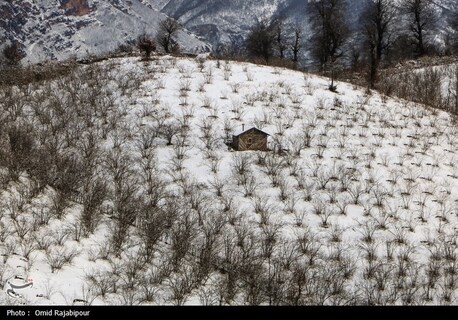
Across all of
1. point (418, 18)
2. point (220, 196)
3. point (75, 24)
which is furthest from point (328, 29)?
point (75, 24)

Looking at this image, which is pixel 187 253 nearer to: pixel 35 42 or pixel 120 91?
pixel 120 91

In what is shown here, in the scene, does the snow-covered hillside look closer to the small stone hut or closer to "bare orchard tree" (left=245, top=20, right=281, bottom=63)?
the small stone hut

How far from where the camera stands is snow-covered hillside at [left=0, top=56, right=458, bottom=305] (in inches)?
257

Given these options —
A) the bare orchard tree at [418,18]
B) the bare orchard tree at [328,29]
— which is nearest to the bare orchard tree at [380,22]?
the bare orchard tree at [418,18]

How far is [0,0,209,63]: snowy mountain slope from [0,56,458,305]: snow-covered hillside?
13448 cm

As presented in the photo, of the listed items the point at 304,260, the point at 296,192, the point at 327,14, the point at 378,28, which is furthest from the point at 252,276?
the point at 378,28

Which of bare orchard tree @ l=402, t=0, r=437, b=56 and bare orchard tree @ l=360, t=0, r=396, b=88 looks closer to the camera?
bare orchard tree @ l=360, t=0, r=396, b=88

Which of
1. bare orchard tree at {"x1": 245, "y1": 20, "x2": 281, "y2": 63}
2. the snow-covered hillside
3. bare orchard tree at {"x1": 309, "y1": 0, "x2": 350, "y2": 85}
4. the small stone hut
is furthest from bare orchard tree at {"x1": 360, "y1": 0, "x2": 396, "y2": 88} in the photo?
the small stone hut

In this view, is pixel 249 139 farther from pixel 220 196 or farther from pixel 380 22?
pixel 380 22

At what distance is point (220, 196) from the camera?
30.7 ft

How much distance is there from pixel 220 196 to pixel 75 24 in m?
181

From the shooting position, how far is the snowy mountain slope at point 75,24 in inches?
6024

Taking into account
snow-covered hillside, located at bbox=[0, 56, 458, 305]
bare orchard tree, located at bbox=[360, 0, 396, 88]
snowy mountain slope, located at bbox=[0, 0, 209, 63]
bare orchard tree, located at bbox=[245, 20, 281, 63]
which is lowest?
snow-covered hillside, located at bbox=[0, 56, 458, 305]

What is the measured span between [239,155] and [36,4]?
19898 centimetres
